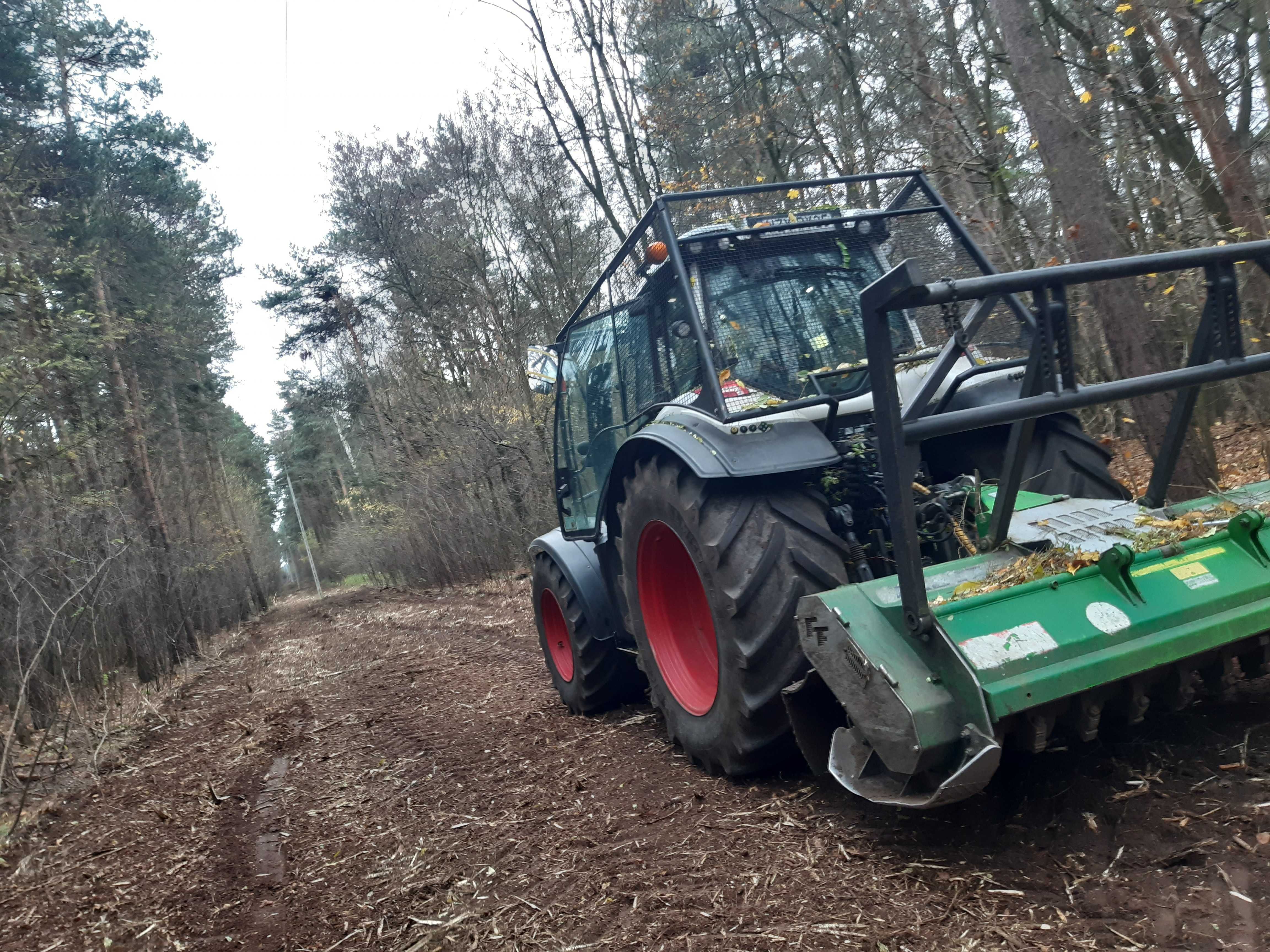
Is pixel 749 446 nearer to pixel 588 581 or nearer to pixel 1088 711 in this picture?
pixel 1088 711

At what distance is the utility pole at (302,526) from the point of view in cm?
5000

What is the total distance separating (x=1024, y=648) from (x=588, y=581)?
9.49 ft

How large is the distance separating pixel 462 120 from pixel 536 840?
17360mm

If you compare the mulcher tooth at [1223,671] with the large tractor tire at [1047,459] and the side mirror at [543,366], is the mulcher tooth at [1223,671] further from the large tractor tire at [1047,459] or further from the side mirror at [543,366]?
the side mirror at [543,366]

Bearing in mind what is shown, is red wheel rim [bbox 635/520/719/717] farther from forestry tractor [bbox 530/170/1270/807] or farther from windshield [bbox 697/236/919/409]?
windshield [bbox 697/236/919/409]

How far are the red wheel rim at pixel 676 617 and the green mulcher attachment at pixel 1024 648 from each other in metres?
1.11

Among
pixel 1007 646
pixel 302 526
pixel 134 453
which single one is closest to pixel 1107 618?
pixel 1007 646

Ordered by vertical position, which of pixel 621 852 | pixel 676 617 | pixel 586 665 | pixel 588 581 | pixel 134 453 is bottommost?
pixel 621 852

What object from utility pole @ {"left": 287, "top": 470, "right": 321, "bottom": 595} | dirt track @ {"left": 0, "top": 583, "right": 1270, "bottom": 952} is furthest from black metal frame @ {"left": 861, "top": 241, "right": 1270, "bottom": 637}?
utility pole @ {"left": 287, "top": 470, "right": 321, "bottom": 595}

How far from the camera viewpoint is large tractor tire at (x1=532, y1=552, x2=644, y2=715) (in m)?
4.96

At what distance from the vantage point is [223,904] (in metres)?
3.41

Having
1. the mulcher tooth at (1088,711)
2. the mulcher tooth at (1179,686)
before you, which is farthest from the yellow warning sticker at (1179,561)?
the mulcher tooth at (1088,711)

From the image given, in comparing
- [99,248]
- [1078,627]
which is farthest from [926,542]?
[99,248]

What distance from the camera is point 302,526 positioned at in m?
50.7
